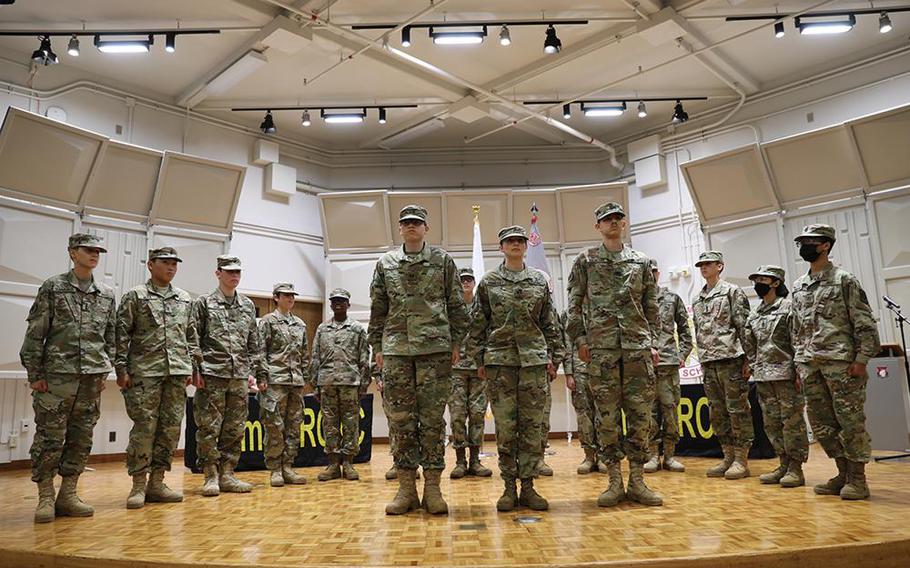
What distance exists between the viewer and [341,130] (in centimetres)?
1126

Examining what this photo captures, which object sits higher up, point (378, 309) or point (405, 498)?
point (378, 309)

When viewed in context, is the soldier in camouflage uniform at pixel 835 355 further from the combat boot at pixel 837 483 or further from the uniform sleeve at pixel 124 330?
the uniform sleeve at pixel 124 330

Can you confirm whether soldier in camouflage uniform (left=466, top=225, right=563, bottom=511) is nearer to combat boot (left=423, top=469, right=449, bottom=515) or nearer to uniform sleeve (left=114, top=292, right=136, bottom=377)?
combat boot (left=423, top=469, right=449, bottom=515)

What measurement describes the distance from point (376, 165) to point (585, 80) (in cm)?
423

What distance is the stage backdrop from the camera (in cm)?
692

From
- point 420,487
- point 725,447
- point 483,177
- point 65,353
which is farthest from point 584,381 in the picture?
point 483,177

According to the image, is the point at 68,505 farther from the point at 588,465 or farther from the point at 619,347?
the point at 588,465

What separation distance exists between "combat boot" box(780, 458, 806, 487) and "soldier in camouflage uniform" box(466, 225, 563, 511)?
195 centimetres

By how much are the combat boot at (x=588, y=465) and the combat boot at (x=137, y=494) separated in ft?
12.4

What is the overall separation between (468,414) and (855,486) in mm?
3258

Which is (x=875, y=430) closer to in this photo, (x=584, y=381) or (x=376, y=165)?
(x=584, y=381)

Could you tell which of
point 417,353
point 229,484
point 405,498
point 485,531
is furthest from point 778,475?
point 229,484

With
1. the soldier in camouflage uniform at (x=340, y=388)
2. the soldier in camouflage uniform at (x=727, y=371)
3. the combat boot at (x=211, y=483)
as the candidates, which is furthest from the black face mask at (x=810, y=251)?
the combat boot at (x=211, y=483)

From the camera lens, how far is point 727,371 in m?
5.36
